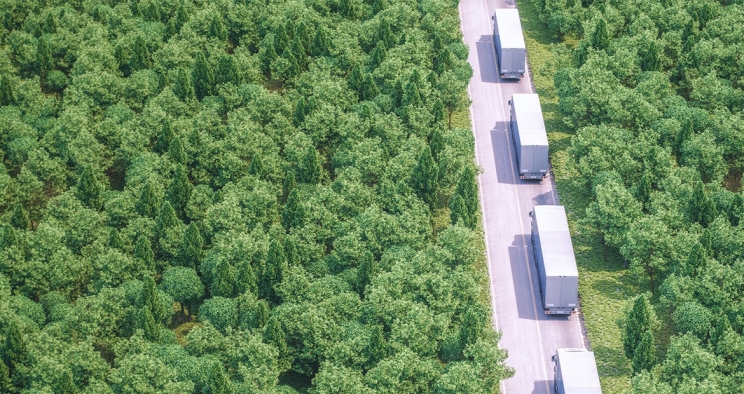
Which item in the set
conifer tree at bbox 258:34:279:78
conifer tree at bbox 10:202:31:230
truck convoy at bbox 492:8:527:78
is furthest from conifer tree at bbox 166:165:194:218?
truck convoy at bbox 492:8:527:78

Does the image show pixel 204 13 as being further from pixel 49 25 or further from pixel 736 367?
pixel 736 367

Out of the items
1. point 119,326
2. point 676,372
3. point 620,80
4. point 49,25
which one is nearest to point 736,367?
point 676,372

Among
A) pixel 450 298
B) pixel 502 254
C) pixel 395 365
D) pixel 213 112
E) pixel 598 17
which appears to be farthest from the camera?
pixel 598 17

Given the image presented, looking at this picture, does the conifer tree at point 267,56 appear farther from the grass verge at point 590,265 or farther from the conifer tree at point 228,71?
the grass verge at point 590,265

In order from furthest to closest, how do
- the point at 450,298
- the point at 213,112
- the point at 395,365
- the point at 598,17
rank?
the point at 598,17, the point at 213,112, the point at 450,298, the point at 395,365

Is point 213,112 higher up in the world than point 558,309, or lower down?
higher up

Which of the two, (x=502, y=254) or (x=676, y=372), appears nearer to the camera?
(x=676, y=372)

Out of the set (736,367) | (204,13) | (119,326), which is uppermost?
(204,13)
